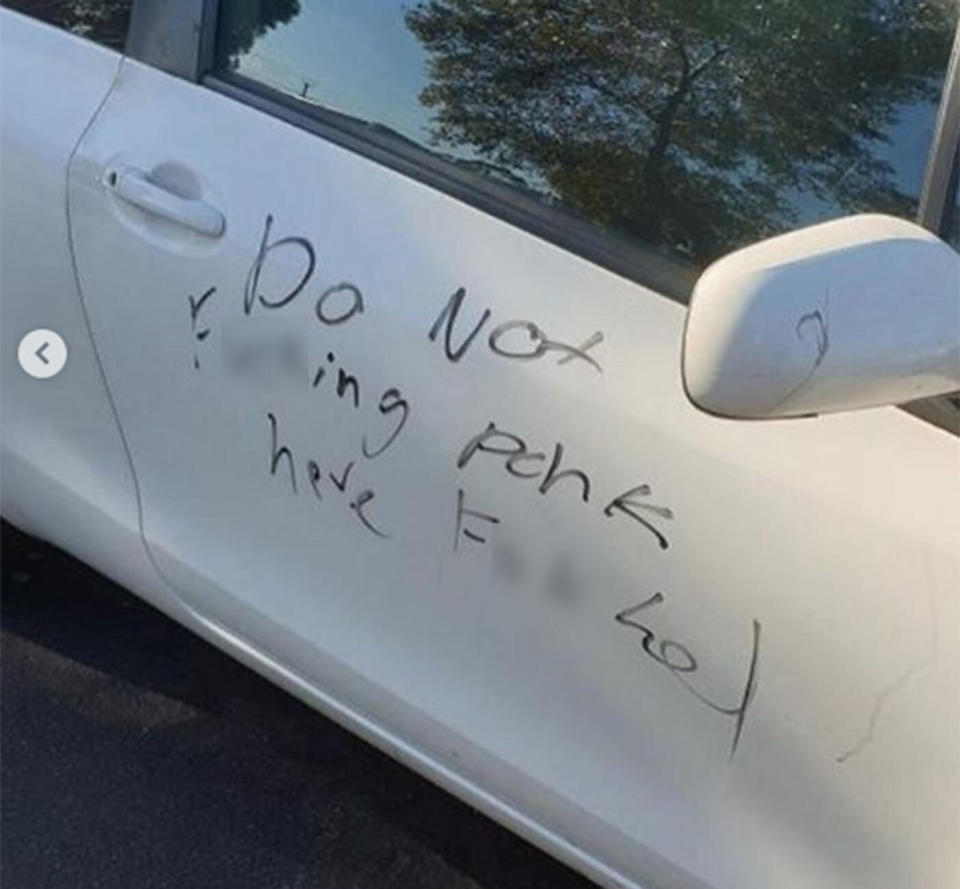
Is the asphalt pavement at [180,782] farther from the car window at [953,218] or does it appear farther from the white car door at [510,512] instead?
the car window at [953,218]

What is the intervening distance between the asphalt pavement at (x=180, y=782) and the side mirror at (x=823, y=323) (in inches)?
41.2

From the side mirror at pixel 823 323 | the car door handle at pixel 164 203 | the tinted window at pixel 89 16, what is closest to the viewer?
the side mirror at pixel 823 323

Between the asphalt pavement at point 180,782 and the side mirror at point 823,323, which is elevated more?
the side mirror at point 823,323

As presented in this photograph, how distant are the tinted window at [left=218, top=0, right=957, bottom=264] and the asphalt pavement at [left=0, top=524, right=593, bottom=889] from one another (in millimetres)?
962

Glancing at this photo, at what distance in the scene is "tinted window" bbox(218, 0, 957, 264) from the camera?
1435 millimetres

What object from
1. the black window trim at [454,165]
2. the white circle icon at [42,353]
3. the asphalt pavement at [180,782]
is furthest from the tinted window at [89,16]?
the asphalt pavement at [180,782]

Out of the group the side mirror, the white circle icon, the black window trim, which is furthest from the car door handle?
the side mirror

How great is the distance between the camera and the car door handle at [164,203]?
168 centimetres

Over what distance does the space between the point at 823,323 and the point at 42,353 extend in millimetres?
1071

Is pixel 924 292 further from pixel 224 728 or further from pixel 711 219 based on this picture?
pixel 224 728

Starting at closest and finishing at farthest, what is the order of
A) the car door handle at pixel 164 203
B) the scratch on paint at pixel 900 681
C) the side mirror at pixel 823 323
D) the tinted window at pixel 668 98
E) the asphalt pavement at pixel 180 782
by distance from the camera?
the side mirror at pixel 823 323 < the scratch on paint at pixel 900 681 < the tinted window at pixel 668 98 < the car door handle at pixel 164 203 < the asphalt pavement at pixel 180 782

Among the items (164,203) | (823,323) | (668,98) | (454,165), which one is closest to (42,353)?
(164,203)

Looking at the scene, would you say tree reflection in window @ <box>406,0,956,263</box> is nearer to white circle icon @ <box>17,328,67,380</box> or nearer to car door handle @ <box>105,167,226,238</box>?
car door handle @ <box>105,167,226,238</box>

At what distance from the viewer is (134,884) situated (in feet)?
6.78
